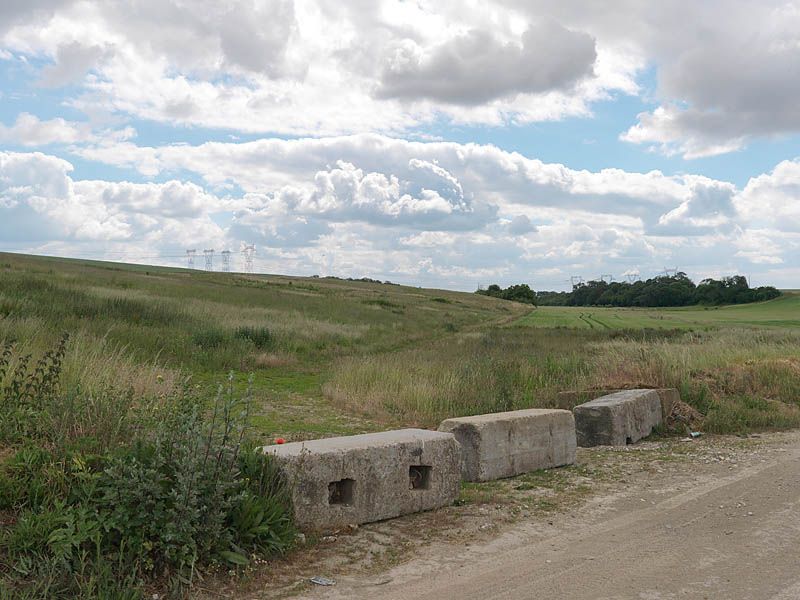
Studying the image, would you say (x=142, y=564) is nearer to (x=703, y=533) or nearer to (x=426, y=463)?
(x=426, y=463)

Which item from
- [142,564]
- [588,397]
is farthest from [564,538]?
[588,397]

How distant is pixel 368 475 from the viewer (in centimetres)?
601

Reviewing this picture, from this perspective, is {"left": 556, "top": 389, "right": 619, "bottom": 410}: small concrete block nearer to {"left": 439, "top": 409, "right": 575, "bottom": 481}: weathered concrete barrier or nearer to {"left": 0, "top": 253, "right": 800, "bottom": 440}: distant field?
{"left": 0, "top": 253, "right": 800, "bottom": 440}: distant field

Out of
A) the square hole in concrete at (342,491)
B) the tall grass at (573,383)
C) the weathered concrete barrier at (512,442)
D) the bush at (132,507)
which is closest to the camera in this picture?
the bush at (132,507)

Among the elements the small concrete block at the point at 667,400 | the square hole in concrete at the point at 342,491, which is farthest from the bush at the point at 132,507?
the small concrete block at the point at 667,400

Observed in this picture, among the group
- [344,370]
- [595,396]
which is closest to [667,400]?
[595,396]

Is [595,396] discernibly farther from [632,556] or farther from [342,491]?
[342,491]

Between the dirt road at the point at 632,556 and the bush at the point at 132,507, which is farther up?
the bush at the point at 132,507

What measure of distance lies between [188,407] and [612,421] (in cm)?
617

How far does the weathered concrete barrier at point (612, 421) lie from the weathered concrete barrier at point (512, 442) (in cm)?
145

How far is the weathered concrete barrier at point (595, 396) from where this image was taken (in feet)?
37.3

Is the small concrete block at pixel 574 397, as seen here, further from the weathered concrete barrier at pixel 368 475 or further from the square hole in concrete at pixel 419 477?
the square hole in concrete at pixel 419 477

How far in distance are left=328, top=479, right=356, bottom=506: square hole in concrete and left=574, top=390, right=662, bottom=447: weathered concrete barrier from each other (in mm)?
5107

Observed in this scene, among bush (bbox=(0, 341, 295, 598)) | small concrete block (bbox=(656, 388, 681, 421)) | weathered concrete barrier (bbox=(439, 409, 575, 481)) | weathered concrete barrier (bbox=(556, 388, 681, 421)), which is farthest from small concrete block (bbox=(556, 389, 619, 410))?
bush (bbox=(0, 341, 295, 598))
